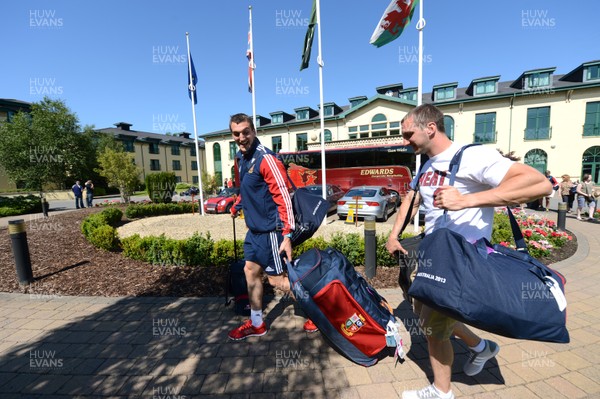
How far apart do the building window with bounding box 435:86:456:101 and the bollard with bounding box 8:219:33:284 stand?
97.8 feet

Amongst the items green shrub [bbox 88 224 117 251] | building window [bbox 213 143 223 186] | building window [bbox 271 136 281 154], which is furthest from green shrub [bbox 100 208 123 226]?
building window [bbox 213 143 223 186]

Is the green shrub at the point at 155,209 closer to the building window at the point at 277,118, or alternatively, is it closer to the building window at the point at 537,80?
the building window at the point at 277,118

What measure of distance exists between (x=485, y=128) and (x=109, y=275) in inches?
1145

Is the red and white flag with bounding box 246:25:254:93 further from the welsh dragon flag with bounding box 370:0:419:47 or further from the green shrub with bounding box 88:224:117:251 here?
the green shrub with bounding box 88:224:117:251

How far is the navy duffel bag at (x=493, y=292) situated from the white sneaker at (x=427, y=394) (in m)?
0.86

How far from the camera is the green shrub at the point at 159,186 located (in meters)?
15.7

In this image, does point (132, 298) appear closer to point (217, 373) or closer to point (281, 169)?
point (217, 373)

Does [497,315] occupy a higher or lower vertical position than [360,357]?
higher

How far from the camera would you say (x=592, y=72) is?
2094 centimetres

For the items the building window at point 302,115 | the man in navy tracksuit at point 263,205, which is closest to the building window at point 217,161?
the building window at point 302,115

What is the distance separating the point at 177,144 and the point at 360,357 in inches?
2277

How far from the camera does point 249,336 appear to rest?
298 centimetres

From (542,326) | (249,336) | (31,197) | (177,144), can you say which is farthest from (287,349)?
(177,144)

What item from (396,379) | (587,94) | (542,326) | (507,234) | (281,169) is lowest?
(396,379)
